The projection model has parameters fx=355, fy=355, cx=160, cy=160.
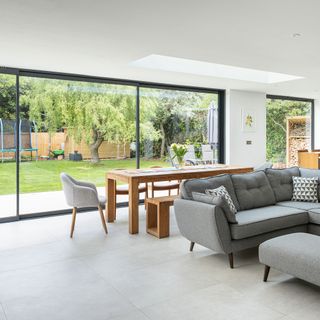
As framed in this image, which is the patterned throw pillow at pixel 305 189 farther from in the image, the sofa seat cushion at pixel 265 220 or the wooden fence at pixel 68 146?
the wooden fence at pixel 68 146

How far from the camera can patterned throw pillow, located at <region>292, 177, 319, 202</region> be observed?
4.86 meters

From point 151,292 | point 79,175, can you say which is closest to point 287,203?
point 151,292

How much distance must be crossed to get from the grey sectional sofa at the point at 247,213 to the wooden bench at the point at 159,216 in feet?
2.03

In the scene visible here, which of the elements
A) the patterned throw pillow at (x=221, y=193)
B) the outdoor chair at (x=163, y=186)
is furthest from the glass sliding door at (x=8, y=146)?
the patterned throw pillow at (x=221, y=193)

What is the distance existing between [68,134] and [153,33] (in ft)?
10.3

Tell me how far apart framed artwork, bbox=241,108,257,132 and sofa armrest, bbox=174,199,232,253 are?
458 centimetres

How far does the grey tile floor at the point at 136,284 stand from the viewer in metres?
2.74

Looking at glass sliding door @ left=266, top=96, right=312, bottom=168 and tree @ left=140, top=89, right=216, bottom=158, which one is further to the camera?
glass sliding door @ left=266, top=96, right=312, bottom=168

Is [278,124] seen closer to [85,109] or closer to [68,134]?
[85,109]

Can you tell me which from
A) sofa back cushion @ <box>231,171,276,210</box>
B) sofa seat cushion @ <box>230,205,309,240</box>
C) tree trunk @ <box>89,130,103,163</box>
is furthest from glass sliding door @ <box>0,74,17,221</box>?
sofa seat cushion @ <box>230,205,309,240</box>

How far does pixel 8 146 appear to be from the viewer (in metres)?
5.74

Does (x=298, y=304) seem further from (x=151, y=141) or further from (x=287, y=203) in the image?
(x=151, y=141)

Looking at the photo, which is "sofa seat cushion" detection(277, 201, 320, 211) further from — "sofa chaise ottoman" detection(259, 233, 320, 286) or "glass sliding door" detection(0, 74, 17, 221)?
"glass sliding door" detection(0, 74, 17, 221)

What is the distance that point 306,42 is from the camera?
4176mm
